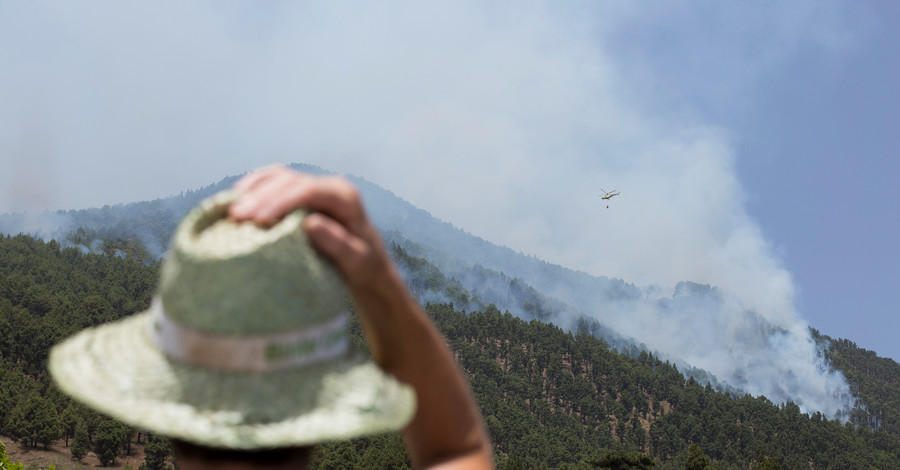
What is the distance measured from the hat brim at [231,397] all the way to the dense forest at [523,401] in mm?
55524

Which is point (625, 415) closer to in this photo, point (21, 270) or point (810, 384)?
point (21, 270)

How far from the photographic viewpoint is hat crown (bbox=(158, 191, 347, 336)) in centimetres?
162

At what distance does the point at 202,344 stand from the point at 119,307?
96.4 metres

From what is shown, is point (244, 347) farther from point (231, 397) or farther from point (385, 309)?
point (385, 309)

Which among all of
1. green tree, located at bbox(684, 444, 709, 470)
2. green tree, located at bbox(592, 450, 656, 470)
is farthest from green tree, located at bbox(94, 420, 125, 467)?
green tree, located at bbox(684, 444, 709, 470)

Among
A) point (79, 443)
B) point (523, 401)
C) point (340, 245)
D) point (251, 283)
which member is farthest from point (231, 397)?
point (523, 401)

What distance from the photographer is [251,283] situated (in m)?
1.62

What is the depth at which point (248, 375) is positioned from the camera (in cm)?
163

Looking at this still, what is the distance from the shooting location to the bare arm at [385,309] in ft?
5.74

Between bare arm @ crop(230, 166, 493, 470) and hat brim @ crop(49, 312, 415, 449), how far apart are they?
0.21m

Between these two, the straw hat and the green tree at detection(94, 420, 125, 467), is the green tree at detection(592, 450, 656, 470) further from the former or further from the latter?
the straw hat

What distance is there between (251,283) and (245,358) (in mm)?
179

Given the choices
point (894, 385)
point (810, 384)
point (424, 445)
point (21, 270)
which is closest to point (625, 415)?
point (21, 270)

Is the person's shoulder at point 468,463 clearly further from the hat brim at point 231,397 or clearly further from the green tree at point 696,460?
the green tree at point 696,460
